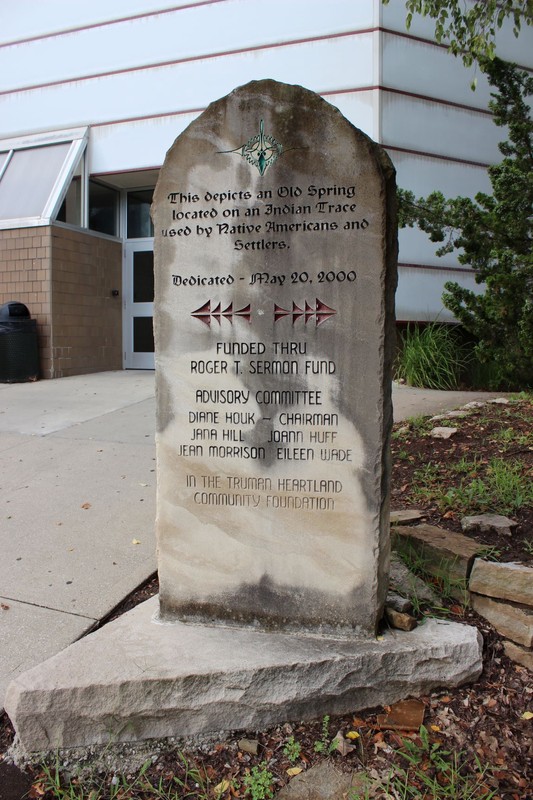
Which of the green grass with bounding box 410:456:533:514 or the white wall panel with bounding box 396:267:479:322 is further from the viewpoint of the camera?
the white wall panel with bounding box 396:267:479:322

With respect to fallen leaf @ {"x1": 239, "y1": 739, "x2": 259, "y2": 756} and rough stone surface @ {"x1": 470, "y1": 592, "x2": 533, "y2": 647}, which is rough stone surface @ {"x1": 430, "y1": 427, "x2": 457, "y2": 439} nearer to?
rough stone surface @ {"x1": 470, "y1": 592, "x2": 533, "y2": 647}

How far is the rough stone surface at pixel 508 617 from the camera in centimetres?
261

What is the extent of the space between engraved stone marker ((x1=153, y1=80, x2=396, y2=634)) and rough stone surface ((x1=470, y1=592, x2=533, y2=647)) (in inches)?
24.4

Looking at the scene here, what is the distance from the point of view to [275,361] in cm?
247

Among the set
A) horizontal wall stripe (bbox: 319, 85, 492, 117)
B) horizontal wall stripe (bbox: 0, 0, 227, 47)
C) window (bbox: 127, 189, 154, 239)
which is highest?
horizontal wall stripe (bbox: 0, 0, 227, 47)

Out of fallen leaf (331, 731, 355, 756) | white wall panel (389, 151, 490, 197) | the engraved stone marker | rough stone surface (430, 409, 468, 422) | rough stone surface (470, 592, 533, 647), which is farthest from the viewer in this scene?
white wall panel (389, 151, 490, 197)

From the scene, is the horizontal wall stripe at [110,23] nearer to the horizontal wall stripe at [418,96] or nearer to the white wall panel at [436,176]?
the horizontal wall stripe at [418,96]

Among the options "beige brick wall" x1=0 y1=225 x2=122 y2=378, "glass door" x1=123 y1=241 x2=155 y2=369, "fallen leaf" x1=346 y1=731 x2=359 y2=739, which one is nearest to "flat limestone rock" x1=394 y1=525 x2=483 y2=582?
"fallen leaf" x1=346 y1=731 x2=359 y2=739

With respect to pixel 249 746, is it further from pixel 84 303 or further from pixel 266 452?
pixel 84 303

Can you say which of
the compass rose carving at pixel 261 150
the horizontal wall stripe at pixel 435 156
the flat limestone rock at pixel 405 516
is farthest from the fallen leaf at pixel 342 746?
the horizontal wall stripe at pixel 435 156

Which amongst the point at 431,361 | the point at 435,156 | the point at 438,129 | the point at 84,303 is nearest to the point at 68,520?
the point at 431,361

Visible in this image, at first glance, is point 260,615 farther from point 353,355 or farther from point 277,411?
point 353,355

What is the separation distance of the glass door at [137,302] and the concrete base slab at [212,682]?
9.14 metres

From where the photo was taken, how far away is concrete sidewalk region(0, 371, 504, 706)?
2.87m
